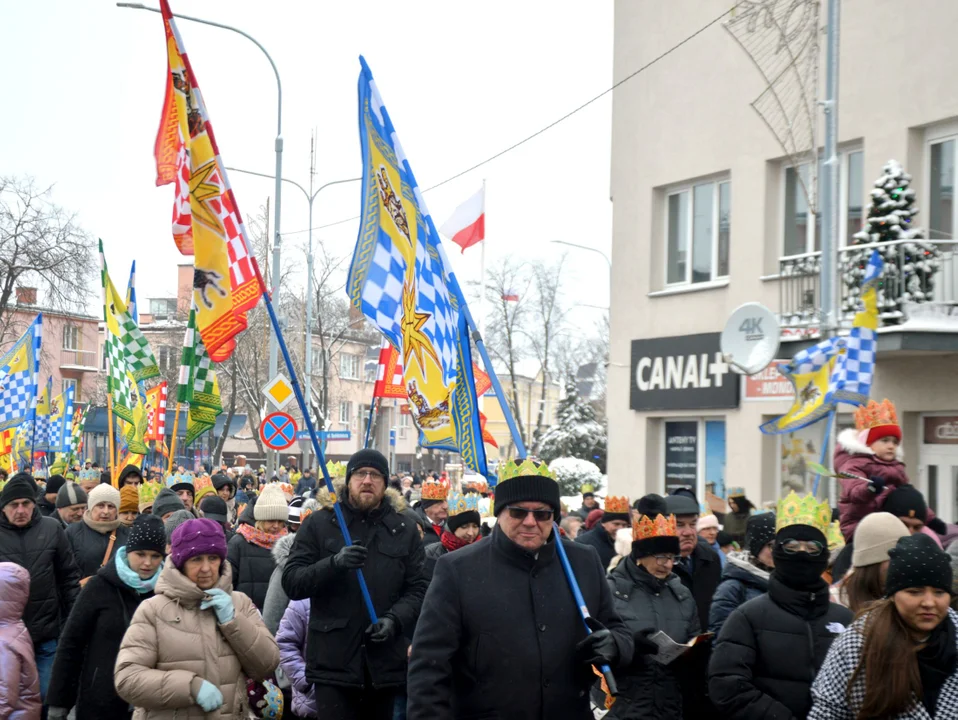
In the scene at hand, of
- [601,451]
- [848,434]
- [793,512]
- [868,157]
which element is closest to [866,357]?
[848,434]

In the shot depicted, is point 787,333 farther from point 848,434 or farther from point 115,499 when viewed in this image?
point 115,499

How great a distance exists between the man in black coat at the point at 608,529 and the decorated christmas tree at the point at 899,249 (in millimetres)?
5361

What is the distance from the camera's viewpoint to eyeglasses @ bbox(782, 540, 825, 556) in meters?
5.52

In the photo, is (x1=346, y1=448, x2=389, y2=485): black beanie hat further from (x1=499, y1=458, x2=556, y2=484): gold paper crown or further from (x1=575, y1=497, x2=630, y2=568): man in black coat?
(x1=575, y1=497, x2=630, y2=568): man in black coat

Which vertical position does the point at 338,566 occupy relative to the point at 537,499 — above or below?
below

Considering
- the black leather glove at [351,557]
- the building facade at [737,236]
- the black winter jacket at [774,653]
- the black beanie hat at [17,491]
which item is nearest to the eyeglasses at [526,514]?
the black winter jacket at [774,653]

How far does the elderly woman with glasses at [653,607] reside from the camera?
285 inches

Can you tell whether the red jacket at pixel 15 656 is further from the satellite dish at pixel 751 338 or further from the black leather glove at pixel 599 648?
the satellite dish at pixel 751 338

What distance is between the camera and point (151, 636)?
5.99 meters

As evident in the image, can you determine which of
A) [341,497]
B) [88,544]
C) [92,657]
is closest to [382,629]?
[341,497]

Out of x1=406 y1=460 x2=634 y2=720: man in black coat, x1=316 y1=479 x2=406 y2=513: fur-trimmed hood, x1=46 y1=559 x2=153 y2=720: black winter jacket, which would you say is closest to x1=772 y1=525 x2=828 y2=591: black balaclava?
x1=406 y1=460 x2=634 y2=720: man in black coat

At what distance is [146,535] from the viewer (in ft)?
23.0

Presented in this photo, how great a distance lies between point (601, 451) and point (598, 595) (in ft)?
157

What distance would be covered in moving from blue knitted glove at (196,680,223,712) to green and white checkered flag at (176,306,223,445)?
644cm
